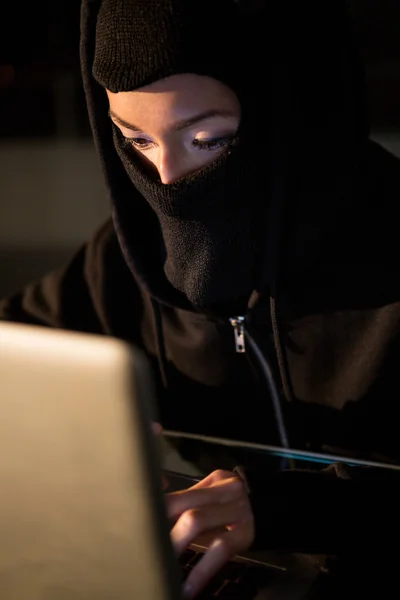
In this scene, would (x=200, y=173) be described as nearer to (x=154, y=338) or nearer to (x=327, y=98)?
(x=327, y=98)

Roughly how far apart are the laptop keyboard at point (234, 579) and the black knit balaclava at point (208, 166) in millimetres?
343

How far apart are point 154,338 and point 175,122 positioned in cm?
44

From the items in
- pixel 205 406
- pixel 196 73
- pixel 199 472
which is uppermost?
pixel 196 73

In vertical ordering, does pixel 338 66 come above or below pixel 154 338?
above

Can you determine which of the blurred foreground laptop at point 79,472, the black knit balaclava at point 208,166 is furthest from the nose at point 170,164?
the blurred foreground laptop at point 79,472

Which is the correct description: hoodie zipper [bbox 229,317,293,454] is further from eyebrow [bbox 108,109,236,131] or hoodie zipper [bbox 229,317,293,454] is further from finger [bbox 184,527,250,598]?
finger [bbox 184,527,250,598]

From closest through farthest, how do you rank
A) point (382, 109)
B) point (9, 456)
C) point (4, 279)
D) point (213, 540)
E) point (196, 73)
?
point (9, 456)
point (213, 540)
point (196, 73)
point (382, 109)
point (4, 279)

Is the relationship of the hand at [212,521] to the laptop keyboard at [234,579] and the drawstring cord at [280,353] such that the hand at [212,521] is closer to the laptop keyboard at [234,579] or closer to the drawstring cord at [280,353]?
the laptop keyboard at [234,579]

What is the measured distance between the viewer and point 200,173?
2.87ft

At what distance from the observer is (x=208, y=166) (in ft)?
2.88

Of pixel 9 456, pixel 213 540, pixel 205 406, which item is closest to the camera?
pixel 9 456

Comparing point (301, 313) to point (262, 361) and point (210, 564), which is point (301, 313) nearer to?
point (262, 361)

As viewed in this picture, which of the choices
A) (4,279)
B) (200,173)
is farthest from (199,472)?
(4,279)

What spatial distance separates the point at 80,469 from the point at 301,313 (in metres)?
0.61
